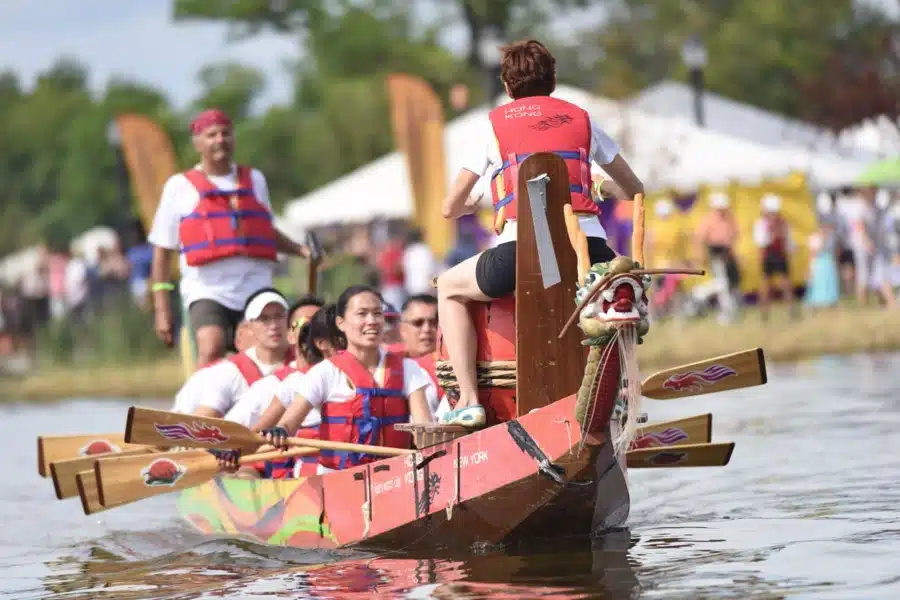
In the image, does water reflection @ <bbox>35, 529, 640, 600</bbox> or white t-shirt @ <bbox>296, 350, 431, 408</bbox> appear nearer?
water reflection @ <bbox>35, 529, 640, 600</bbox>

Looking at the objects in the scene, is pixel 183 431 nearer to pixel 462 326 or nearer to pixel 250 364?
pixel 250 364

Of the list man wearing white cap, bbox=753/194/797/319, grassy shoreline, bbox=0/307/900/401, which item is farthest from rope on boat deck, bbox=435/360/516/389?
man wearing white cap, bbox=753/194/797/319

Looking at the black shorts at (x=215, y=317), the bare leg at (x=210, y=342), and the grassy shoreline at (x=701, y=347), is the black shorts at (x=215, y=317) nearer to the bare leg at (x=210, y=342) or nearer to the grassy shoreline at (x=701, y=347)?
the bare leg at (x=210, y=342)

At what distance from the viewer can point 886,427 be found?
522 inches

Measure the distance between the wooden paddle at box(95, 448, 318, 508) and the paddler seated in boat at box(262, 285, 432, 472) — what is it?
586 mm

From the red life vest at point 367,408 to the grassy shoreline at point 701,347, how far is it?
9721 millimetres

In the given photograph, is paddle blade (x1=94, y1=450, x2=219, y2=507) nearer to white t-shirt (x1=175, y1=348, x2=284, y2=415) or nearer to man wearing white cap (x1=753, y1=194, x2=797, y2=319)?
white t-shirt (x1=175, y1=348, x2=284, y2=415)

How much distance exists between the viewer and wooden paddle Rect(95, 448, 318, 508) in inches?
370

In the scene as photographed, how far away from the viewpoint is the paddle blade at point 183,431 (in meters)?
8.91

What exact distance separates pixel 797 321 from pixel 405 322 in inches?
462

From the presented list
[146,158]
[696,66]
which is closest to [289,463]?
[146,158]

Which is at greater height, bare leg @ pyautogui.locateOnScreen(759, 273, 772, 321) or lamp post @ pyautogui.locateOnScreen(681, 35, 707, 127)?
lamp post @ pyautogui.locateOnScreen(681, 35, 707, 127)

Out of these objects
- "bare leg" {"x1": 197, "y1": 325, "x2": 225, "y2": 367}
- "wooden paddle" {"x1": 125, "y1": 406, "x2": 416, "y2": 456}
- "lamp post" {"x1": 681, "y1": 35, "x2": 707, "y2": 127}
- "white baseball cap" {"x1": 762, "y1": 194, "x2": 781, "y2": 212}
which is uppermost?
"lamp post" {"x1": 681, "y1": 35, "x2": 707, "y2": 127}

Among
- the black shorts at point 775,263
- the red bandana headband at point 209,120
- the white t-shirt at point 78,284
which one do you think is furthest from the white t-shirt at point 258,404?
the white t-shirt at point 78,284
